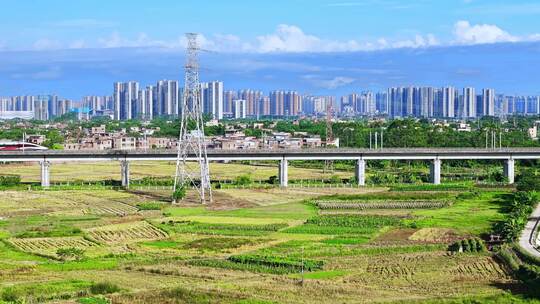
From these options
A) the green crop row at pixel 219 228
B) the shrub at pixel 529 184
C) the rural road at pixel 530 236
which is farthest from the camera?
the shrub at pixel 529 184

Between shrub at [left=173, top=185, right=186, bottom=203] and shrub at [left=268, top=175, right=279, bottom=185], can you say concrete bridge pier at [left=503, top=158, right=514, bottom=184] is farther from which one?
shrub at [left=173, top=185, right=186, bottom=203]

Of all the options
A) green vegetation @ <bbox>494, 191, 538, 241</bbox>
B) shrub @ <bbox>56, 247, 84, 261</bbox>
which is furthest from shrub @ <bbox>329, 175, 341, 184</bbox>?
shrub @ <bbox>56, 247, 84, 261</bbox>

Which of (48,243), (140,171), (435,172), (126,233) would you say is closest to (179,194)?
(126,233)

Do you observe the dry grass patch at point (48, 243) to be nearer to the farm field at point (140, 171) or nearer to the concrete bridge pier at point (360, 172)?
the concrete bridge pier at point (360, 172)

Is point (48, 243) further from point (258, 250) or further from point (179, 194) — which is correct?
point (179, 194)

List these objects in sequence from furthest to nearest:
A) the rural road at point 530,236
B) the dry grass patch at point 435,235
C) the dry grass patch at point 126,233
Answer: the dry grass patch at point 126,233 → the dry grass patch at point 435,235 → the rural road at point 530,236

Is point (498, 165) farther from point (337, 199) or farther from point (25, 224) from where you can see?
point (25, 224)

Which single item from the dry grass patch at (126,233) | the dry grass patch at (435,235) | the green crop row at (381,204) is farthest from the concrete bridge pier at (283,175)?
the dry grass patch at (435,235)
